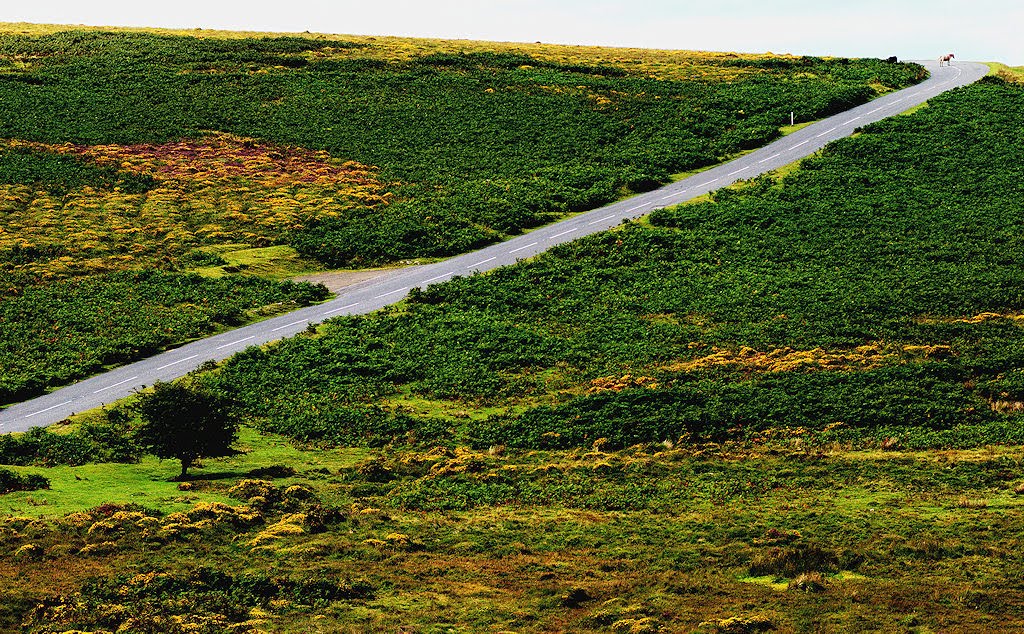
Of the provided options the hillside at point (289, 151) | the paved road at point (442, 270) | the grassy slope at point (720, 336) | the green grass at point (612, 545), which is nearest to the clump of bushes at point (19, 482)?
the green grass at point (612, 545)

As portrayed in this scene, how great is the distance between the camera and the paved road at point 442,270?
4878 centimetres

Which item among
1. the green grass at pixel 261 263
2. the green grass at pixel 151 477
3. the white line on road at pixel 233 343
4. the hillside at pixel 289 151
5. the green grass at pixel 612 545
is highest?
the hillside at pixel 289 151

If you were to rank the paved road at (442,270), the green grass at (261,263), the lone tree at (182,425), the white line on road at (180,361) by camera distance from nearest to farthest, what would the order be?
1. the lone tree at (182,425)
2. the paved road at (442,270)
3. the white line on road at (180,361)
4. the green grass at (261,263)

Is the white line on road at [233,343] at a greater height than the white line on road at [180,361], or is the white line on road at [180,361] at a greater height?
the white line on road at [233,343]

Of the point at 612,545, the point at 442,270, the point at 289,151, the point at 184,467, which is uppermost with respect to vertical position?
the point at 289,151

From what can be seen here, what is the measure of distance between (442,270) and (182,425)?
30544mm

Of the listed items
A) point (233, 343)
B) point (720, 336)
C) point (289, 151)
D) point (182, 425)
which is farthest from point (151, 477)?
point (289, 151)

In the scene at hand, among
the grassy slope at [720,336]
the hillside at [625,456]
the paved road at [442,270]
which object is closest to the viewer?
the hillside at [625,456]

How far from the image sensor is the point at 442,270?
217ft

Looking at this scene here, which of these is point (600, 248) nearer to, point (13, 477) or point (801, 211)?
point (801, 211)

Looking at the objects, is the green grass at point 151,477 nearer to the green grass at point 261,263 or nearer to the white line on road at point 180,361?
the white line on road at point 180,361

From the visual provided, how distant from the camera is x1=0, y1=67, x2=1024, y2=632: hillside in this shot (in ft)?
83.4

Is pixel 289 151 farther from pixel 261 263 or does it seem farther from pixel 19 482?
pixel 19 482

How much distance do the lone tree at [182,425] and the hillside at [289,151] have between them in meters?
15.6
